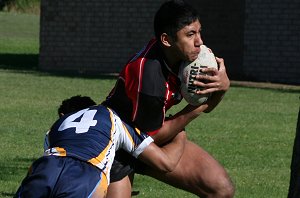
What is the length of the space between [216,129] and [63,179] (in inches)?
372

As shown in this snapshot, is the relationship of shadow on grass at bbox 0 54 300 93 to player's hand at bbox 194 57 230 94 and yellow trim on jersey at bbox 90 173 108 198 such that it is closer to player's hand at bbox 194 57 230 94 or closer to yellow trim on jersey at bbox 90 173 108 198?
player's hand at bbox 194 57 230 94

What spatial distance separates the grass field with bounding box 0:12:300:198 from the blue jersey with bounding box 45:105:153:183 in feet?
11.7

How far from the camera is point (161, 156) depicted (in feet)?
19.6

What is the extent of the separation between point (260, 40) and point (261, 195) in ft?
52.9

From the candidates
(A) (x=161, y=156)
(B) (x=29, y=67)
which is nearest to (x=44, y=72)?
(B) (x=29, y=67)

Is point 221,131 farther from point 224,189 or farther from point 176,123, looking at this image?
point 176,123

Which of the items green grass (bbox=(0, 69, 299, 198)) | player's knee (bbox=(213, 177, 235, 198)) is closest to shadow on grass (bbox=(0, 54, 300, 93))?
green grass (bbox=(0, 69, 299, 198))

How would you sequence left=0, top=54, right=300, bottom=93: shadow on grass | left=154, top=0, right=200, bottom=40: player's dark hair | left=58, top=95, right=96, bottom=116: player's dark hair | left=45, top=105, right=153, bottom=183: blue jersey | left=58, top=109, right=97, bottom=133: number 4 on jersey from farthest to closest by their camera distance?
1. left=0, top=54, right=300, bottom=93: shadow on grass
2. left=58, top=95, right=96, bottom=116: player's dark hair
3. left=154, top=0, right=200, bottom=40: player's dark hair
4. left=58, top=109, right=97, bottom=133: number 4 on jersey
5. left=45, top=105, right=153, bottom=183: blue jersey

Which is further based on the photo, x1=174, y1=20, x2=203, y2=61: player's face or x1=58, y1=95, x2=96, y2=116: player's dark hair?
x1=58, y1=95, x2=96, y2=116: player's dark hair

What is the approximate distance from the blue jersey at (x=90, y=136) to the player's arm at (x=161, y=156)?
0.21 metres

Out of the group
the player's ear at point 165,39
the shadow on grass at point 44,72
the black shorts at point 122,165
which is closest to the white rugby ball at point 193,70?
the player's ear at point 165,39

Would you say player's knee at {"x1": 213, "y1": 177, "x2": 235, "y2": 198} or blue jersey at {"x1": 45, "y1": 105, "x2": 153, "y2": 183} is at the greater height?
blue jersey at {"x1": 45, "y1": 105, "x2": 153, "y2": 183}

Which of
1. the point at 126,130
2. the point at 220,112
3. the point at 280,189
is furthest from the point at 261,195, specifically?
the point at 220,112

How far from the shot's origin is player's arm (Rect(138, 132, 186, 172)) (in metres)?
5.96
